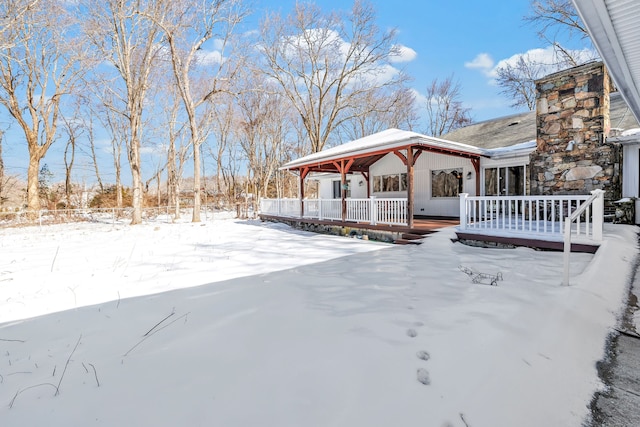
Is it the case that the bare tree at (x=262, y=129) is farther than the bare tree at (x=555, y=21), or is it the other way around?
the bare tree at (x=262, y=129)

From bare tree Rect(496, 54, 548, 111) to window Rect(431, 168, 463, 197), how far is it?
49.7 feet

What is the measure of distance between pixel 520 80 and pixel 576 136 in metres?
17.2

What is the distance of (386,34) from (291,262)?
1783cm

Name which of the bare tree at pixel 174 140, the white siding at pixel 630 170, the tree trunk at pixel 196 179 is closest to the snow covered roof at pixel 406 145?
the white siding at pixel 630 170

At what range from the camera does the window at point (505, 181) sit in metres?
9.25

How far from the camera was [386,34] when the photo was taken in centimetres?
1761

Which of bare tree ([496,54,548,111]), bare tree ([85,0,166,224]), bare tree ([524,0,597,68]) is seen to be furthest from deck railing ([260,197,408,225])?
bare tree ([496,54,548,111])

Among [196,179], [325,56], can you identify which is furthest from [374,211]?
[325,56]

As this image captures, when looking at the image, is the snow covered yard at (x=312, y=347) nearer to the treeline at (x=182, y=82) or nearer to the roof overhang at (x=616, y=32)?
the roof overhang at (x=616, y=32)

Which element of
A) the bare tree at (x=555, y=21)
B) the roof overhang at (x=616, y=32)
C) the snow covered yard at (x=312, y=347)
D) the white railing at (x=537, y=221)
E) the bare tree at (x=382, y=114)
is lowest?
the snow covered yard at (x=312, y=347)

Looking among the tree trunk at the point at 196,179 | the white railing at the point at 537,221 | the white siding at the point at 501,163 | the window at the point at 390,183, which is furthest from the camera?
the tree trunk at the point at 196,179

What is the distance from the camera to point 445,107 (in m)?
27.2

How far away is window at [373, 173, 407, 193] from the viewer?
12.4 m

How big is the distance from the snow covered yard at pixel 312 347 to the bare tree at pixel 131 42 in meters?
13.3
